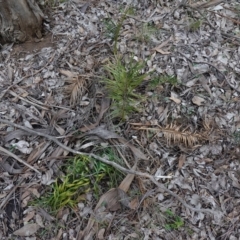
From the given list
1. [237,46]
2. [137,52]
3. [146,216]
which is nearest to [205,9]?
[237,46]

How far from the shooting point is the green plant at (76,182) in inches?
82.5

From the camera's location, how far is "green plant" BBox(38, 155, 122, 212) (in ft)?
Result: 6.88

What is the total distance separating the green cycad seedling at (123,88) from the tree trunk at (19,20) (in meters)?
0.62

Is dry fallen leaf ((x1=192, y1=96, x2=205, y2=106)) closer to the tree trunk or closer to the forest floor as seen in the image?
the forest floor

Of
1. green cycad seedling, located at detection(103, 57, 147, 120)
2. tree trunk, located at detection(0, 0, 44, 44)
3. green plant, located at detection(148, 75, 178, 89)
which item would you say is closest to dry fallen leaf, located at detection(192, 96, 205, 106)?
green plant, located at detection(148, 75, 178, 89)

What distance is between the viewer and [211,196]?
224 centimetres

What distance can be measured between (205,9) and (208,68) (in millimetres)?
532

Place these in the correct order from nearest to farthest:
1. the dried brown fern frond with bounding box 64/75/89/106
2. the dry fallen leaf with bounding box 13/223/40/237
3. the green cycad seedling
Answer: the dry fallen leaf with bounding box 13/223/40/237
the green cycad seedling
the dried brown fern frond with bounding box 64/75/89/106

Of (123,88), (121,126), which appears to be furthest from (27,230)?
(123,88)

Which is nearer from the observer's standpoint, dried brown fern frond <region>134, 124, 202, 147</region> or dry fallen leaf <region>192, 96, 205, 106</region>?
dried brown fern frond <region>134, 124, 202, 147</region>

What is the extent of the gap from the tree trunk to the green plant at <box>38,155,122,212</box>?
959 millimetres

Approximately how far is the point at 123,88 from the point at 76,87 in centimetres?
32

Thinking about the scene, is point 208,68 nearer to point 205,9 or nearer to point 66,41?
point 205,9

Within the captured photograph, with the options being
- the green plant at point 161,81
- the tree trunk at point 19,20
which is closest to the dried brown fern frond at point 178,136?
the green plant at point 161,81
